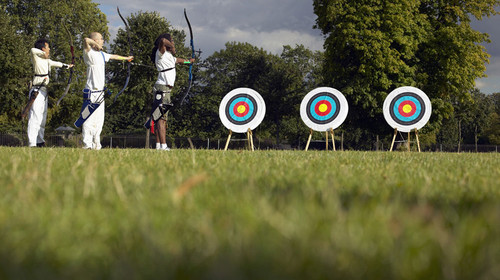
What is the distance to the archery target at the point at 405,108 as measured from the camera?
18355 mm

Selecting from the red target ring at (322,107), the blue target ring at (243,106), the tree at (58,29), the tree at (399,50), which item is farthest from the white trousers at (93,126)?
the tree at (58,29)

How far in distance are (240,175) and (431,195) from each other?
1372 mm

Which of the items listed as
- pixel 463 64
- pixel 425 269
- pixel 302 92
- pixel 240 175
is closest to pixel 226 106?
pixel 240 175

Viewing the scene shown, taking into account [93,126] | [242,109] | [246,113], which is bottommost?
[93,126]

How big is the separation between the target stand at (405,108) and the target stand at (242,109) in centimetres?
601

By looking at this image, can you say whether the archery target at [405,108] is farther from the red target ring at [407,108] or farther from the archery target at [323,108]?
the archery target at [323,108]

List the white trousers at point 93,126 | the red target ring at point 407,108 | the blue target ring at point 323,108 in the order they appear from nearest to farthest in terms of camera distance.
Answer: the white trousers at point 93,126
the blue target ring at point 323,108
the red target ring at point 407,108

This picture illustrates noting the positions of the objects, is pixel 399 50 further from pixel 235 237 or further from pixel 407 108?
pixel 235 237

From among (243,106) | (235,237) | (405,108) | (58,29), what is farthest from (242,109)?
(58,29)

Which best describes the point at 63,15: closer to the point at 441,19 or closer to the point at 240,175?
the point at 441,19

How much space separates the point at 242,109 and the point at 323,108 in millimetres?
3666

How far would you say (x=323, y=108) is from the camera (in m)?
18.0

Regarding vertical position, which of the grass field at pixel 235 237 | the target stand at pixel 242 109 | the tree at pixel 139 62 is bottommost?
the grass field at pixel 235 237

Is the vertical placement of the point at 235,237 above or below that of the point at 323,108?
below
